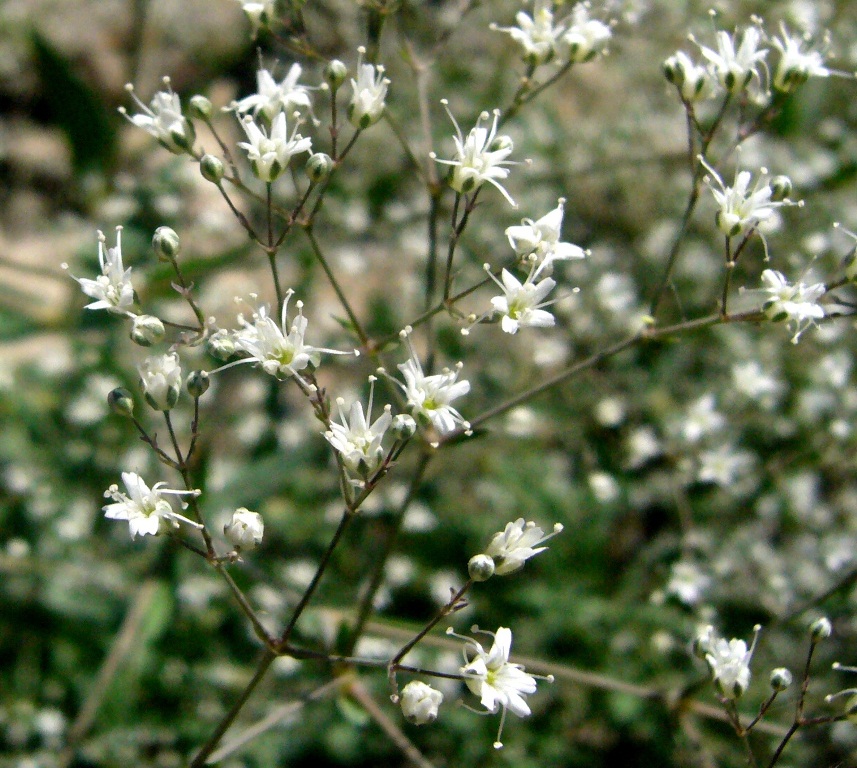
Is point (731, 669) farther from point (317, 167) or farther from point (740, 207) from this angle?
point (317, 167)

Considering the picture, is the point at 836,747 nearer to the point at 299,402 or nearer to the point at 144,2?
the point at 299,402

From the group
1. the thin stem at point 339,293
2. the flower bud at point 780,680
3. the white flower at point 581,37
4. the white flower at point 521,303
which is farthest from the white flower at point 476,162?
the flower bud at point 780,680

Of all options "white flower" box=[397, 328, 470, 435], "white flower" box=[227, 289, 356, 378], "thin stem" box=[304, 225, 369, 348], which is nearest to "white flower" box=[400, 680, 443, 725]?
"white flower" box=[397, 328, 470, 435]

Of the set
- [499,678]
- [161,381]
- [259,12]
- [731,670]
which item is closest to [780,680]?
[731,670]

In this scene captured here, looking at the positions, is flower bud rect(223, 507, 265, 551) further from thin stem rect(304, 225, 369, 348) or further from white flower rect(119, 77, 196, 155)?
white flower rect(119, 77, 196, 155)

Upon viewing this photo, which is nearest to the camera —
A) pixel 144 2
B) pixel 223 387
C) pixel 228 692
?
pixel 228 692

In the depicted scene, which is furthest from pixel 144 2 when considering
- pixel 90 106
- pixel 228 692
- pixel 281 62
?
pixel 228 692
